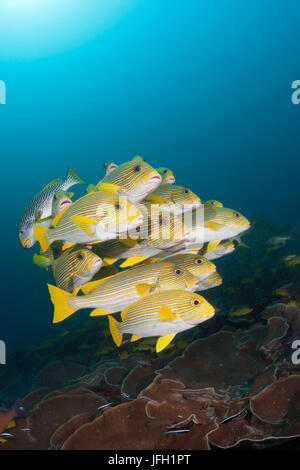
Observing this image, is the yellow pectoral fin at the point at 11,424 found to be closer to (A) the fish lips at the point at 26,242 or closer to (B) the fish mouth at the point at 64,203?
(A) the fish lips at the point at 26,242

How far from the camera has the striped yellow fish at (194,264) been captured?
2650 mm

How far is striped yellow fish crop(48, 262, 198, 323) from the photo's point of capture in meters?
2.35

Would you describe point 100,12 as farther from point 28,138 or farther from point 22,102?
point 28,138

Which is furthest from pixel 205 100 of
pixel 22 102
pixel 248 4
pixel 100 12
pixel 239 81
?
pixel 22 102

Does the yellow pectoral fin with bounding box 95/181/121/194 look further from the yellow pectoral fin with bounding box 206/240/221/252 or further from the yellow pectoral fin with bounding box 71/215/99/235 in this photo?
the yellow pectoral fin with bounding box 206/240/221/252

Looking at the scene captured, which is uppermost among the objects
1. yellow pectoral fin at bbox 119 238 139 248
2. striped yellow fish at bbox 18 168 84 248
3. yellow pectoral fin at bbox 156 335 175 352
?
striped yellow fish at bbox 18 168 84 248

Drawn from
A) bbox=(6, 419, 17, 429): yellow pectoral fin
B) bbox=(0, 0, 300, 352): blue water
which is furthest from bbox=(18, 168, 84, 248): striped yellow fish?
bbox=(0, 0, 300, 352): blue water

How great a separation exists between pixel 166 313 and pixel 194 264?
0.68 metres

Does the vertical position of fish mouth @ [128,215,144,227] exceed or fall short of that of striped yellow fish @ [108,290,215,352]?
it exceeds it

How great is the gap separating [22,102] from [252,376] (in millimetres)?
84535

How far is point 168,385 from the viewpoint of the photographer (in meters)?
3.31

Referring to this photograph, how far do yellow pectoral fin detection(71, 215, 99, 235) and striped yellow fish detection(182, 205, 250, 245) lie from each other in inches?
37.9

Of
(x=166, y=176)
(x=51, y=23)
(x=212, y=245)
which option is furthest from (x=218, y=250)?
(x=51, y=23)

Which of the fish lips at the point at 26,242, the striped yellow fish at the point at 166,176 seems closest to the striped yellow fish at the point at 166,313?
the fish lips at the point at 26,242
